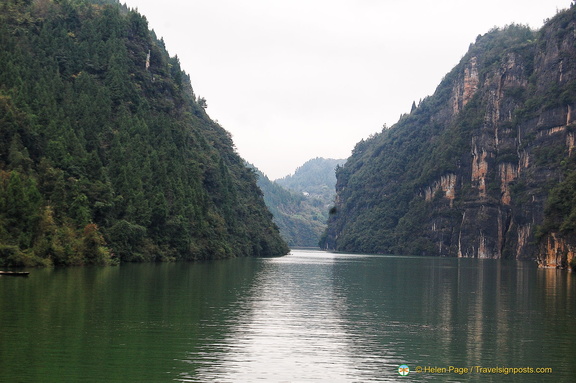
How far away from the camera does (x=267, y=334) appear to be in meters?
34.3

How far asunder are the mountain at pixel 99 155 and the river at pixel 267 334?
67.9 feet

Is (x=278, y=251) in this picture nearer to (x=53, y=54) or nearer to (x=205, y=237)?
(x=205, y=237)

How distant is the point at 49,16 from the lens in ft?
428

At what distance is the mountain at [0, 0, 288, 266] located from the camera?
3088 inches

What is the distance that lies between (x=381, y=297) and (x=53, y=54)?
87057 mm

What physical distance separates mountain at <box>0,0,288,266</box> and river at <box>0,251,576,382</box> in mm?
20702

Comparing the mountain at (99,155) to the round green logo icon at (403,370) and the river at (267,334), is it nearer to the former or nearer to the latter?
the river at (267,334)

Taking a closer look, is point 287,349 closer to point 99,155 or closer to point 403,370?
point 403,370

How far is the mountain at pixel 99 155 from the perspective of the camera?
78438 millimetres

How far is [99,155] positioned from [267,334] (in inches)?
2901

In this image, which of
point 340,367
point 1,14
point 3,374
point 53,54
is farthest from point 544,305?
point 1,14

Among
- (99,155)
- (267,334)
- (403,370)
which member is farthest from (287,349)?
(99,155)

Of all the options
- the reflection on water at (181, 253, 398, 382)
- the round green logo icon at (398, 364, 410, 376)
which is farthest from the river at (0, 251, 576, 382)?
the round green logo icon at (398, 364, 410, 376)

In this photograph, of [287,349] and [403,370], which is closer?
[403,370]
